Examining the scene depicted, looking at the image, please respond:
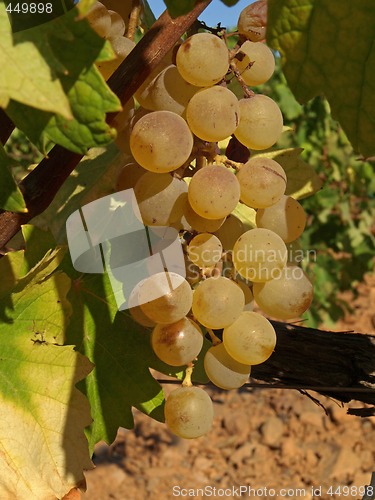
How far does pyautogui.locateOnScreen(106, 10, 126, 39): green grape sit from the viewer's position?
744 mm

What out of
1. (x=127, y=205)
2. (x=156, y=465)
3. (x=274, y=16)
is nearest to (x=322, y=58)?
(x=274, y=16)

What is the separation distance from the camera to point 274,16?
550 mm

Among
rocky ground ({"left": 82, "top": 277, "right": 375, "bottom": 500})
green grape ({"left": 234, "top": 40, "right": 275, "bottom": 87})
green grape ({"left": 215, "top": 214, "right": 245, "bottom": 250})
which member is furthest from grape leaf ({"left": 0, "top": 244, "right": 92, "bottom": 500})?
rocky ground ({"left": 82, "top": 277, "right": 375, "bottom": 500})

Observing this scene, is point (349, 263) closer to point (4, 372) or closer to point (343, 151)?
point (343, 151)

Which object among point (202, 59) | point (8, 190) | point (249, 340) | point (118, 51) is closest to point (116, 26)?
point (118, 51)

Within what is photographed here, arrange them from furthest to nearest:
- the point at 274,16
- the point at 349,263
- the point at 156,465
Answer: the point at 349,263 < the point at 156,465 < the point at 274,16

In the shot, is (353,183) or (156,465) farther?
(353,183)

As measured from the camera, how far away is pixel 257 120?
27.7 inches

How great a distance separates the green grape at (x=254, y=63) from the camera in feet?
2.43

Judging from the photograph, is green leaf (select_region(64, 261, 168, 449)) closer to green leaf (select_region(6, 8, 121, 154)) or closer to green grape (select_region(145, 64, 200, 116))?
green grape (select_region(145, 64, 200, 116))

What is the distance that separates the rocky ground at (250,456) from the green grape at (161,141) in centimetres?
247

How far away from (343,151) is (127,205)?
3.94 meters

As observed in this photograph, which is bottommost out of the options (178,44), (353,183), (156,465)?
(353,183)

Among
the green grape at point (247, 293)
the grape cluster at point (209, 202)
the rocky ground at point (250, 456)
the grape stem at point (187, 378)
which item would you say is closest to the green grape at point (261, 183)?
the grape cluster at point (209, 202)
